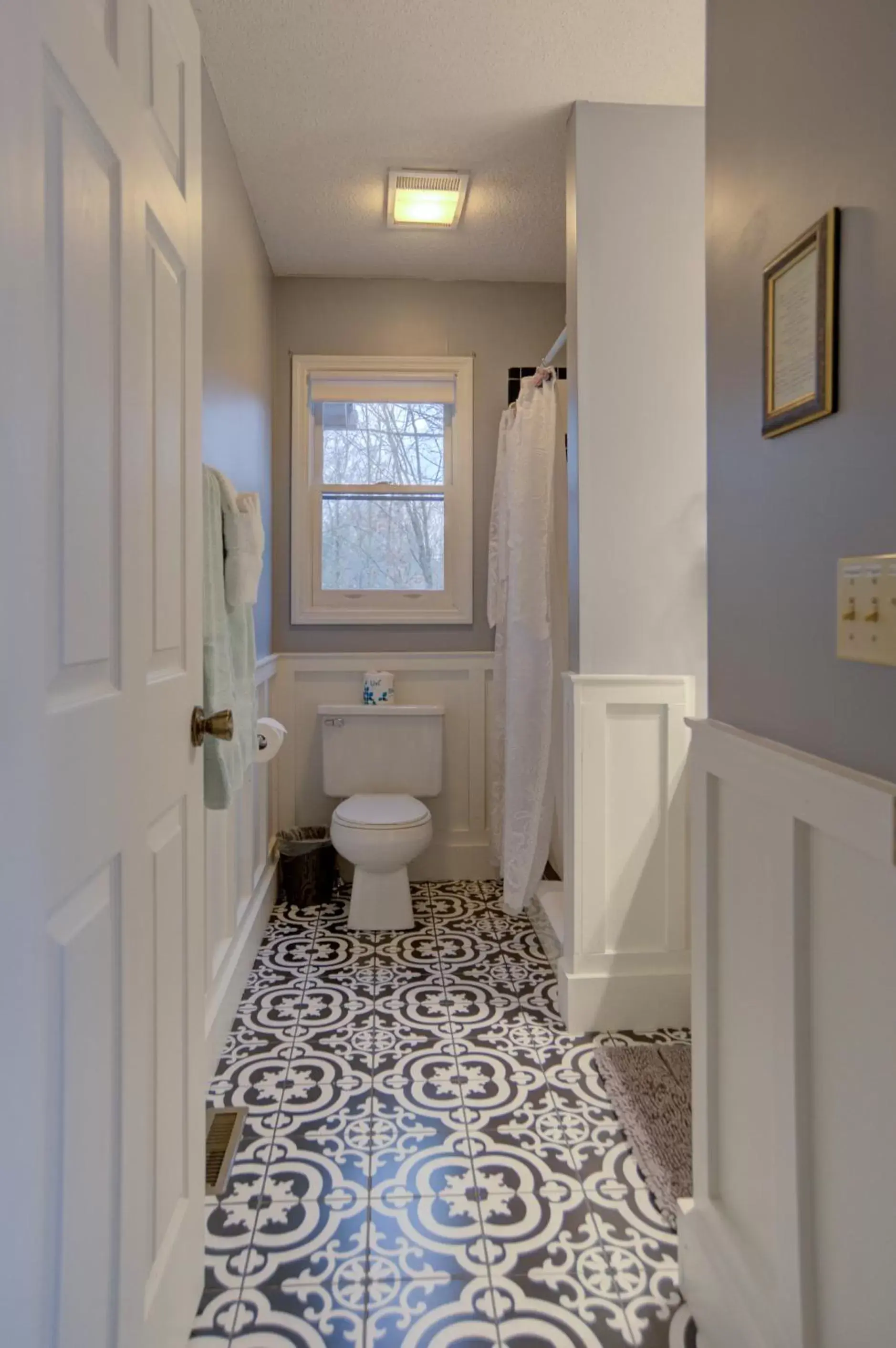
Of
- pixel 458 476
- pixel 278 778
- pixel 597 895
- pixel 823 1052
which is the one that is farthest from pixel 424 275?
pixel 823 1052

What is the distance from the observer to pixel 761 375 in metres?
1.01

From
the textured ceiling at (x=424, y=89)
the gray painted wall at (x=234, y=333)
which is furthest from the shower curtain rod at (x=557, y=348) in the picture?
the gray painted wall at (x=234, y=333)

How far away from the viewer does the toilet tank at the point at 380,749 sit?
9.85 feet

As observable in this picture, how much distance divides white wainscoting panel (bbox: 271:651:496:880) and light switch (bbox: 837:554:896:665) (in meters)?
2.40

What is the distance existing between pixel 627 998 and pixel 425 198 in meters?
2.51

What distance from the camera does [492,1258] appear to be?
1.31 m

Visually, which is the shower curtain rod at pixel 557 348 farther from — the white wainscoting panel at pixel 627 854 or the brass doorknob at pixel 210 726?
the brass doorknob at pixel 210 726

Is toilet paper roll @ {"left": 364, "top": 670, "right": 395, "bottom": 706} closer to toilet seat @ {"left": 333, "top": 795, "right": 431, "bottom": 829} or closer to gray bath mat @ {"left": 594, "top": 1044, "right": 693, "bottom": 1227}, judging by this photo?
toilet seat @ {"left": 333, "top": 795, "right": 431, "bottom": 829}

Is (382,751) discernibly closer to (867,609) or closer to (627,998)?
(627,998)

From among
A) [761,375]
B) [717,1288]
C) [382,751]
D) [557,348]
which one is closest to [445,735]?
[382,751]

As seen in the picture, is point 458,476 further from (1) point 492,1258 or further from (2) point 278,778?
(1) point 492,1258

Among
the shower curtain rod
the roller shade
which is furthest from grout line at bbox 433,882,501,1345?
the roller shade

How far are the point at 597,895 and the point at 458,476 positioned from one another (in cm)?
185

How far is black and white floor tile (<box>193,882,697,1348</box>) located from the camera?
121 centimetres
